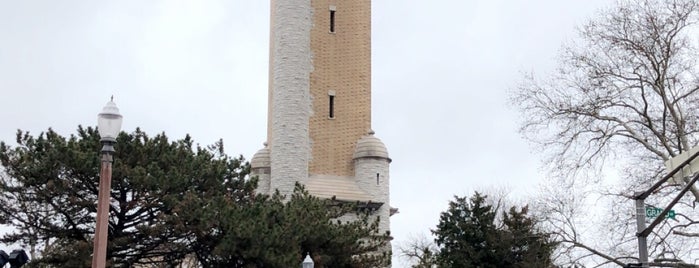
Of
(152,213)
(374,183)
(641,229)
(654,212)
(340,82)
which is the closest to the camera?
(641,229)

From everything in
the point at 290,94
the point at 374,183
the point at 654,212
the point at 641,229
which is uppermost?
the point at 290,94

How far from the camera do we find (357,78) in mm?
43469

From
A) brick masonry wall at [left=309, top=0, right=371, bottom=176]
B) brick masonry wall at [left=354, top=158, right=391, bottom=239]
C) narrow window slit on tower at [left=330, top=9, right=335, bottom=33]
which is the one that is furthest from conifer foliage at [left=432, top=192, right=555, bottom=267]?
narrow window slit on tower at [left=330, top=9, right=335, bottom=33]

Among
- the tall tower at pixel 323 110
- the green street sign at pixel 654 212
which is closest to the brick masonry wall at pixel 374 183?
the tall tower at pixel 323 110

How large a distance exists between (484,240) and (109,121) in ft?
86.8

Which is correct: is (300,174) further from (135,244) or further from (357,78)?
(135,244)

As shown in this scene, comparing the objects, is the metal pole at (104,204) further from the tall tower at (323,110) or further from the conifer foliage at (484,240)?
the tall tower at (323,110)

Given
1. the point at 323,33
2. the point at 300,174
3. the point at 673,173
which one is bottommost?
the point at 673,173

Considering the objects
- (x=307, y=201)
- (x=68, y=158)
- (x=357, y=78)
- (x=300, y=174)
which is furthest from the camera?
(x=357, y=78)

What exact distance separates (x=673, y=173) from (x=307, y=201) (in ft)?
53.9

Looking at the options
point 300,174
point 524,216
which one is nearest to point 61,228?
point 300,174

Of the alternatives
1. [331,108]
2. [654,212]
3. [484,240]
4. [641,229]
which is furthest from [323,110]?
[641,229]

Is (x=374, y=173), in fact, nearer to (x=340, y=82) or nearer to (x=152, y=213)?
(x=340, y=82)

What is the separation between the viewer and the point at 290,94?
4159 centimetres
